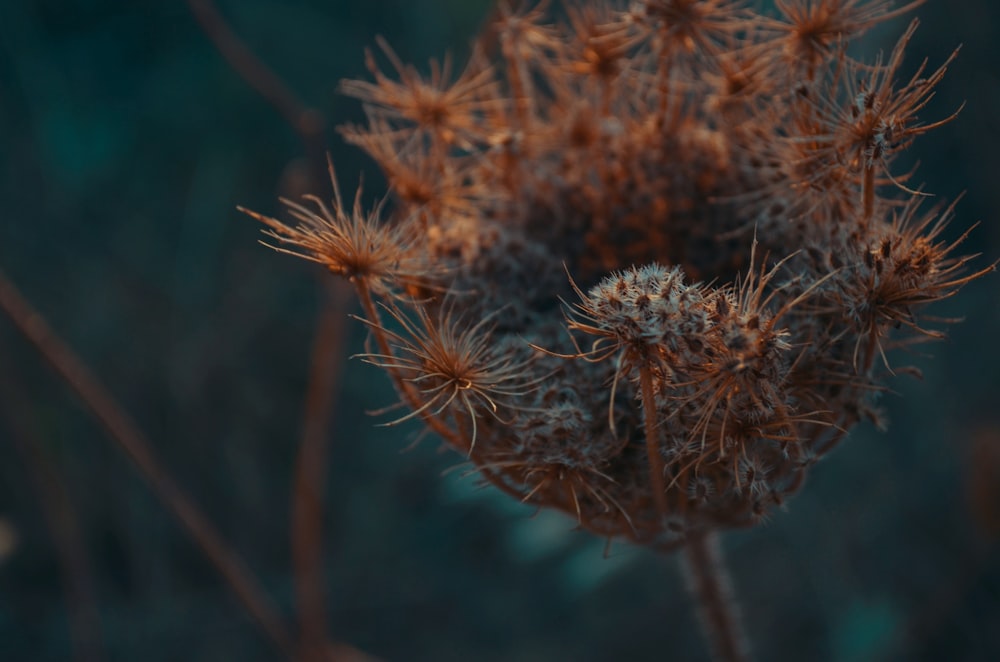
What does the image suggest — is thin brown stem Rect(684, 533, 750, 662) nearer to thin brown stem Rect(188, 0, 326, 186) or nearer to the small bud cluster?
the small bud cluster

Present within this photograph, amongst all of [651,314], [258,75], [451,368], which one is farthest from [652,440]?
[258,75]

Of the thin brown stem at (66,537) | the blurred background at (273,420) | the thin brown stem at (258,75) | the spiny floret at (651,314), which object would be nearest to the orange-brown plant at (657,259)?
the spiny floret at (651,314)

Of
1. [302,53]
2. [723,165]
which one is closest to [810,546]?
[723,165]

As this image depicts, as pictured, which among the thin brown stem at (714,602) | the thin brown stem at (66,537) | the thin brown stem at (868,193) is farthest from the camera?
the thin brown stem at (66,537)

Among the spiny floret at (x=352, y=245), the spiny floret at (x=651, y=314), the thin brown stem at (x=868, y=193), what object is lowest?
the spiny floret at (x=651, y=314)

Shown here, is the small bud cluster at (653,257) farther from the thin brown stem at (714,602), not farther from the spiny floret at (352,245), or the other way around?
the thin brown stem at (714,602)

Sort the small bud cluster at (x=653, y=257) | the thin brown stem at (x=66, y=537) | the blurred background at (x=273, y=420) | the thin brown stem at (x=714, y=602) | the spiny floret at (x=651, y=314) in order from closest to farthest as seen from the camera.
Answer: the spiny floret at (x=651, y=314) < the small bud cluster at (x=653, y=257) < the thin brown stem at (x=714, y=602) < the thin brown stem at (x=66, y=537) < the blurred background at (x=273, y=420)

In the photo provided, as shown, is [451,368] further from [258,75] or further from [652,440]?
[258,75]
